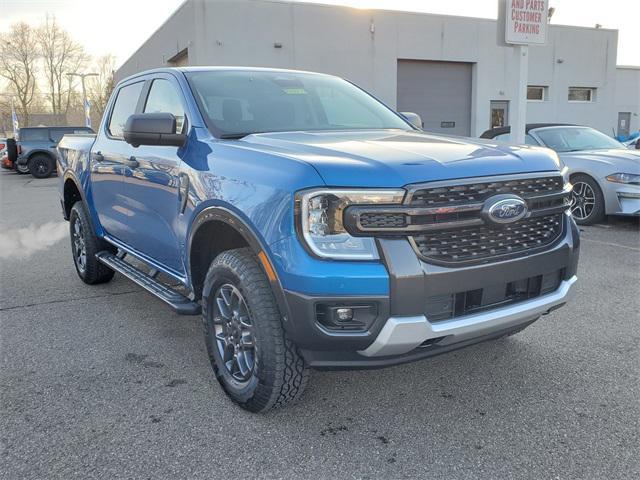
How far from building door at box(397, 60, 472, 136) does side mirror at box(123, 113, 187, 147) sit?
19826 millimetres

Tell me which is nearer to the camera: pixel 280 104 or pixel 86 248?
pixel 280 104

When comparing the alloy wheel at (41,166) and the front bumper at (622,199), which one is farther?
the alloy wheel at (41,166)

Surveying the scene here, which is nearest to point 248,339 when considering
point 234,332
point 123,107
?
point 234,332

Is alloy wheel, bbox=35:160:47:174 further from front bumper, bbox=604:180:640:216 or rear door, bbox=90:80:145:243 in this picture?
front bumper, bbox=604:180:640:216

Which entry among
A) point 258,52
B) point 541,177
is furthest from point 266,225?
point 258,52

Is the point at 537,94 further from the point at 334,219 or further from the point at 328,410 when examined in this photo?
the point at 334,219

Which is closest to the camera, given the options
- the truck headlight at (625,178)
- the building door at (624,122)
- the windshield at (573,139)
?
the truck headlight at (625,178)

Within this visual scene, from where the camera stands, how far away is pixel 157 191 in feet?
11.9

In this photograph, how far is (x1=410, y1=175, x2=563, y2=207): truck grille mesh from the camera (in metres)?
2.42

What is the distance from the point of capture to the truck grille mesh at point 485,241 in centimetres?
247

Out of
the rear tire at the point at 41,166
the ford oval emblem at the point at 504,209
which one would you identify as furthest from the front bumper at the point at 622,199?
the rear tire at the point at 41,166

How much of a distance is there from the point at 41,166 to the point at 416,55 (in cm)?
1472

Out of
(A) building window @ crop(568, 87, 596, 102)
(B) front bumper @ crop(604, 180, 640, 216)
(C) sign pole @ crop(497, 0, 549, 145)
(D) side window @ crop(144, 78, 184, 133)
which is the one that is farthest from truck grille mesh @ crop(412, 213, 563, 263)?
(A) building window @ crop(568, 87, 596, 102)

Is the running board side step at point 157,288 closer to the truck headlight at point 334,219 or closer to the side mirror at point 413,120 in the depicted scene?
the truck headlight at point 334,219
